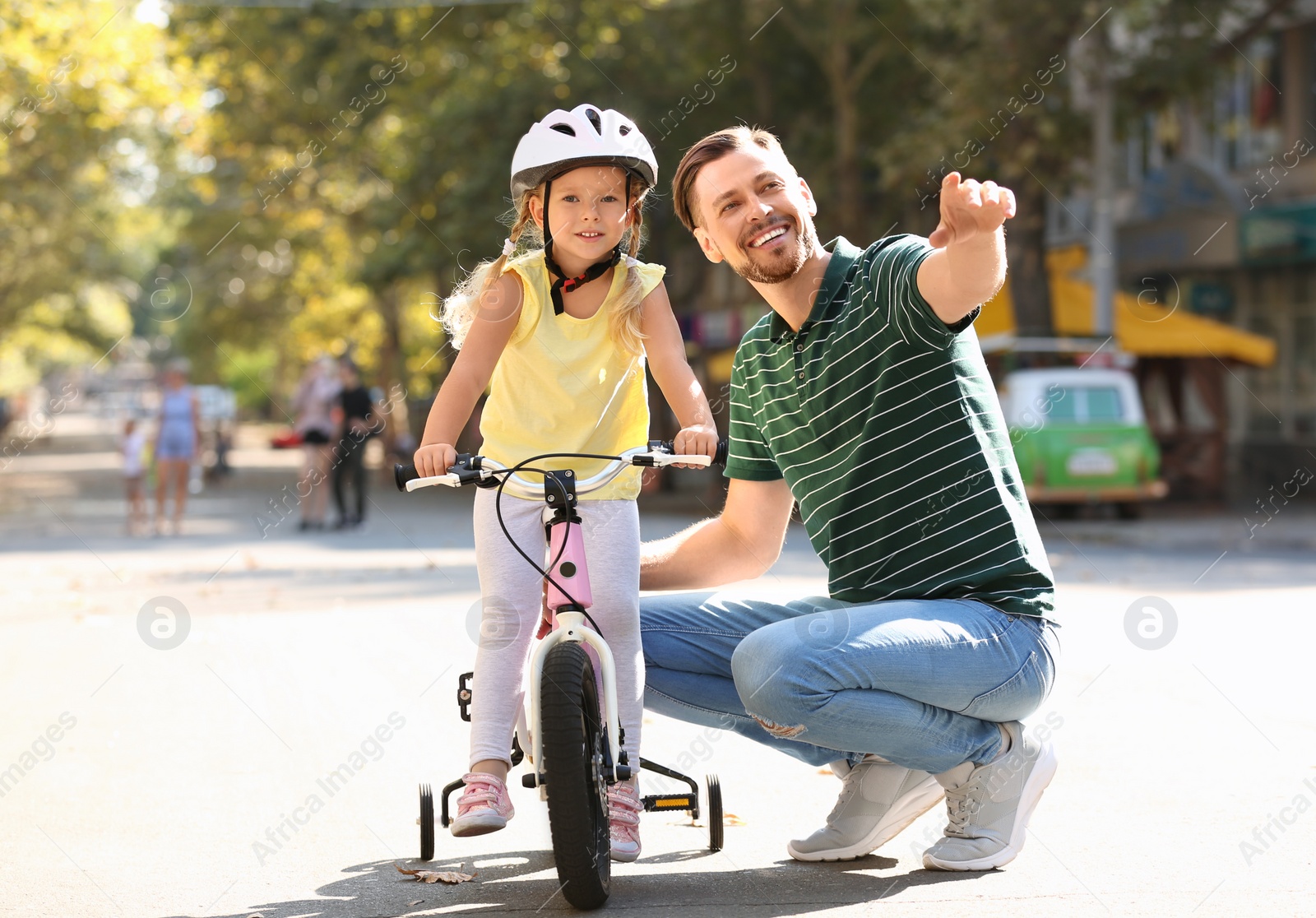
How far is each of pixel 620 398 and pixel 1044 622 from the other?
1159 millimetres

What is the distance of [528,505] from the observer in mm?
3973

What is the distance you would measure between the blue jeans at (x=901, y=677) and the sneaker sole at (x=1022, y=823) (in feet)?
0.44

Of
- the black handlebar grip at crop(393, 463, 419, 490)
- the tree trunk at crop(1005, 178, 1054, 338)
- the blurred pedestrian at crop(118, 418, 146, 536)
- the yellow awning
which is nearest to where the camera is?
the black handlebar grip at crop(393, 463, 419, 490)

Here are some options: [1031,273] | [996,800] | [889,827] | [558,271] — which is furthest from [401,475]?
[1031,273]

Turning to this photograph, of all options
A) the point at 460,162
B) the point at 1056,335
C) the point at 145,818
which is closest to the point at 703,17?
the point at 460,162

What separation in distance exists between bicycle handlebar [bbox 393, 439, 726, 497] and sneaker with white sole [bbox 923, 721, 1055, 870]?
3.14ft

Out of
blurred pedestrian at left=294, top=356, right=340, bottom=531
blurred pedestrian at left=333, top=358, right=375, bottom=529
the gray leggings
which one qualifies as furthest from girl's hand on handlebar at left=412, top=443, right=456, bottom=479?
blurred pedestrian at left=294, top=356, right=340, bottom=531

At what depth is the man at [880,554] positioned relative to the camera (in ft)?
12.1

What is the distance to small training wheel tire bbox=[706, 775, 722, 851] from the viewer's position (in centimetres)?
421

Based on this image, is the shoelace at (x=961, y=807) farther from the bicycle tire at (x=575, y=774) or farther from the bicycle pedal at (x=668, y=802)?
the bicycle tire at (x=575, y=774)

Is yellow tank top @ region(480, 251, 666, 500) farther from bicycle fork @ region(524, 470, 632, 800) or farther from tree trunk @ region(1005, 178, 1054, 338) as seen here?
tree trunk @ region(1005, 178, 1054, 338)

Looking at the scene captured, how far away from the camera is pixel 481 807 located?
12.4ft

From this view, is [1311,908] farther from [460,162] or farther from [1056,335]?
[460,162]

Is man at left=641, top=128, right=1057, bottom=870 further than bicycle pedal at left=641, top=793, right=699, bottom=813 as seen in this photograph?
No
